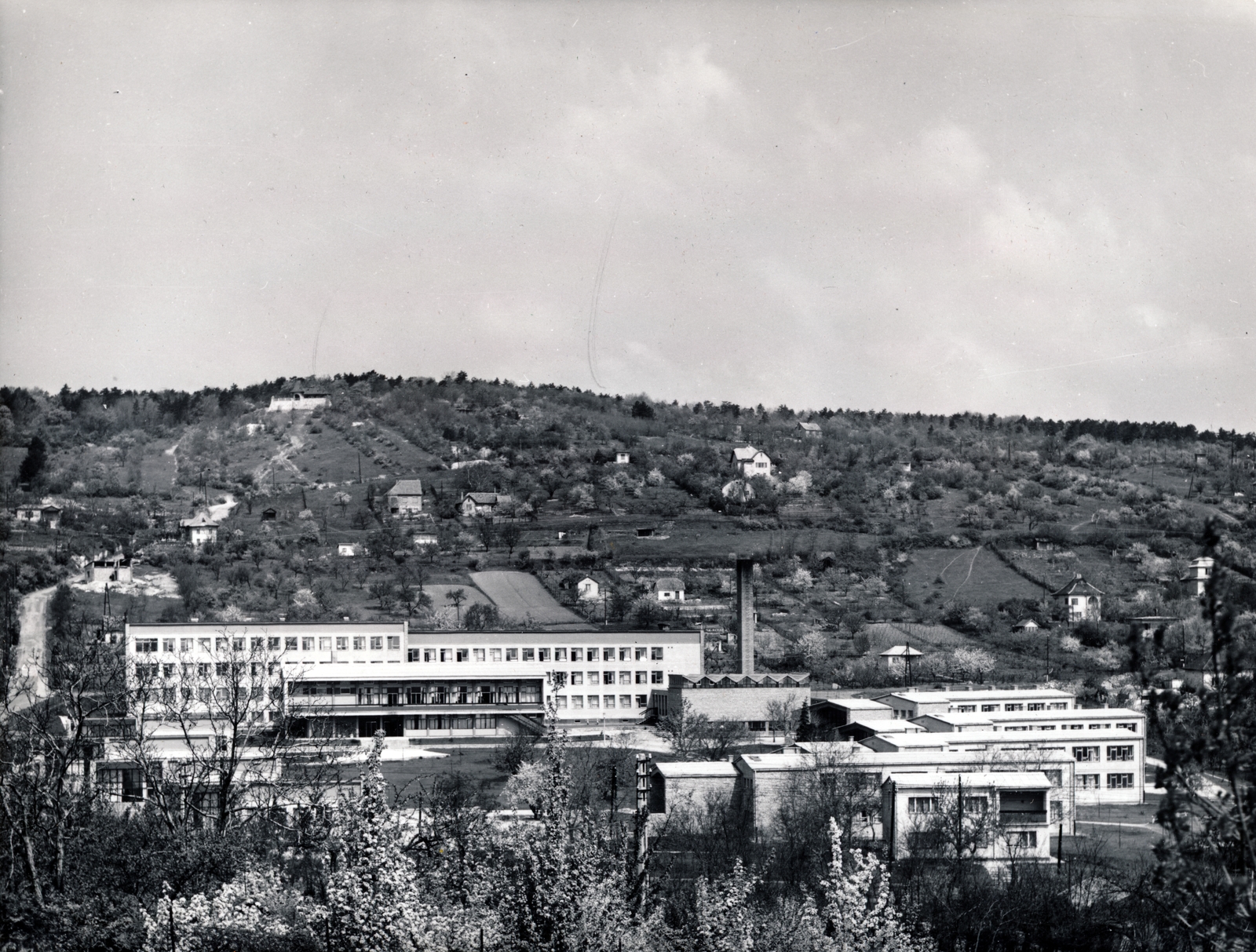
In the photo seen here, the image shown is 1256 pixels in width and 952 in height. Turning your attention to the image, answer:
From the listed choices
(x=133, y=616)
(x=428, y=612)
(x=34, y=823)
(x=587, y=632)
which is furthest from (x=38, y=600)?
(x=34, y=823)

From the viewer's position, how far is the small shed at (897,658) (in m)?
42.5

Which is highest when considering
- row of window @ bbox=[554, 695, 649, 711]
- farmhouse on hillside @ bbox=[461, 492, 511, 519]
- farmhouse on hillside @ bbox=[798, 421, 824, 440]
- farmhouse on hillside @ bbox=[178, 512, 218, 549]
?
farmhouse on hillside @ bbox=[798, 421, 824, 440]

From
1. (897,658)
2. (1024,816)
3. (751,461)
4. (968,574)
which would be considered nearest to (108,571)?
(897,658)

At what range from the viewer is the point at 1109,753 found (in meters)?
27.3

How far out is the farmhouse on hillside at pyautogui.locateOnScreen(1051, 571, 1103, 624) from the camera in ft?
168

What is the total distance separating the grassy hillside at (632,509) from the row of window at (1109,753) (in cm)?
960

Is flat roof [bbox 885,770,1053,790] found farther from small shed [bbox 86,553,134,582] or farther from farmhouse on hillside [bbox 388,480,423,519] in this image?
farmhouse on hillside [bbox 388,480,423,519]

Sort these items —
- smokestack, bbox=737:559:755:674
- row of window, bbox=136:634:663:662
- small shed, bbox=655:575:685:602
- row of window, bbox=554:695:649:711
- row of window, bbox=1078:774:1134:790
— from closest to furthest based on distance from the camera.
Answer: row of window, bbox=1078:774:1134:790, row of window, bbox=554:695:649:711, row of window, bbox=136:634:663:662, smokestack, bbox=737:559:755:674, small shed, bbox=655:575:685:602

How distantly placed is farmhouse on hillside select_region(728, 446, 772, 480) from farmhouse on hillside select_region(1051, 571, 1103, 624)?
31.1 m

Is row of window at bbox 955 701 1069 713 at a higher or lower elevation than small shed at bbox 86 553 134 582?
lower

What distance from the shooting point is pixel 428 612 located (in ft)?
160

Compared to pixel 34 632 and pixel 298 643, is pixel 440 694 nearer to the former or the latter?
pixel 298 643

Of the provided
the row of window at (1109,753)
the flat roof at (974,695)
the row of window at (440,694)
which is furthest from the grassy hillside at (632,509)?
the row of window at (440,694)

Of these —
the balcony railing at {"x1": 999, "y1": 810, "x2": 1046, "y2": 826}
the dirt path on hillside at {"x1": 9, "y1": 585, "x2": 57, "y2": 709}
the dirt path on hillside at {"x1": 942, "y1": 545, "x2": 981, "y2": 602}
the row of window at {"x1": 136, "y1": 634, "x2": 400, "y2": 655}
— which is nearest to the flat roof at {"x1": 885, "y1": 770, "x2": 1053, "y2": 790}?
the balcony railing at {"x1": 999, "y1": 810, "x2": 1046, "y2": 826}
